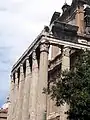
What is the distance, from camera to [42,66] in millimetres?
35812

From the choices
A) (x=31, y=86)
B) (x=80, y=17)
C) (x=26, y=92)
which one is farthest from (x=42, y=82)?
(x=80, y=17)

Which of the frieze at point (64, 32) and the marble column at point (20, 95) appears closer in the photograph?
the frieze at point (64, 32)

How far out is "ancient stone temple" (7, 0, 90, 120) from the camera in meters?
35.5

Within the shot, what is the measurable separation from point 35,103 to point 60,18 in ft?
64.7

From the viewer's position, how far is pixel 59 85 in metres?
26.1

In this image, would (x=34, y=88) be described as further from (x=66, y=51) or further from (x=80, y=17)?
(x=80, y=17)

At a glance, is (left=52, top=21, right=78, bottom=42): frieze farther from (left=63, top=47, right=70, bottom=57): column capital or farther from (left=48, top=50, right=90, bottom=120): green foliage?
(left=48, top=50, right=90, bottom=120): green foliage

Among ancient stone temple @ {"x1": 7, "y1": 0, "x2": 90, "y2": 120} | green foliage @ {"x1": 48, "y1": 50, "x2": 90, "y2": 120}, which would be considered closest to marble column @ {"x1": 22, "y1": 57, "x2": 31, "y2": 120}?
ancient stone temple @ {"x1": 7, "y1": 0, "x2": 90, "y2": 120}

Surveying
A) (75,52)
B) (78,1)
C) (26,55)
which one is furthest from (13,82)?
(78,1)

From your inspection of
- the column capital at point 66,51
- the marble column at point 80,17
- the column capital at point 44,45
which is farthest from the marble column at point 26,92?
the marble column at point 80,17

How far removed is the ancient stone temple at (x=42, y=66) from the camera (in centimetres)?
3553

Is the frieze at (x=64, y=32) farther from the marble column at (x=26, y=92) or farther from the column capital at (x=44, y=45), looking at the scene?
the marble column at (x=26, y=92)

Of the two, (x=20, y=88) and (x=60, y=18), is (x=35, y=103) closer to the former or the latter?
(x=20, y=88)

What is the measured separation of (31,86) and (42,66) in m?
3.53
